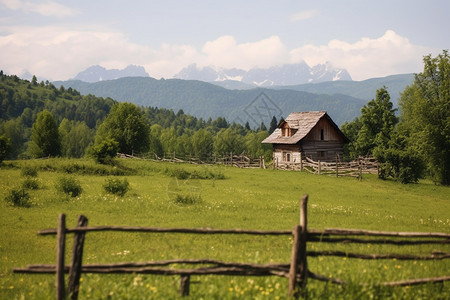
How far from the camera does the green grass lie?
303 inches

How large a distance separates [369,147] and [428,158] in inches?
473

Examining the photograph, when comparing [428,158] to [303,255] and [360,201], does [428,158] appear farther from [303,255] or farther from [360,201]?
[303,255]

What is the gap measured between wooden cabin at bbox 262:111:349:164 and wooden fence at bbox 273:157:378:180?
1101 millimetres

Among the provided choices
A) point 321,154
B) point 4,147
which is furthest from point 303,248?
point 321,154

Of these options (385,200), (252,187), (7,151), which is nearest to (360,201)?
(385,200)

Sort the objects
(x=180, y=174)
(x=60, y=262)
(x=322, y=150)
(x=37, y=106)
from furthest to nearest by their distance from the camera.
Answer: (x=37, y=106), (x=322, y=150), (x=180, y=174), (x=60, y=262)

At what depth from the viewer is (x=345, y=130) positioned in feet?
226

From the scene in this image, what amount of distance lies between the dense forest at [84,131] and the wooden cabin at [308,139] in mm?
24418

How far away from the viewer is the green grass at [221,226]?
25.2 ft

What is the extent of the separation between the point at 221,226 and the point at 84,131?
13683cm

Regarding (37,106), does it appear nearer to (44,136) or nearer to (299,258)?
(44,136)

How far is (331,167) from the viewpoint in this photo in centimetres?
4166

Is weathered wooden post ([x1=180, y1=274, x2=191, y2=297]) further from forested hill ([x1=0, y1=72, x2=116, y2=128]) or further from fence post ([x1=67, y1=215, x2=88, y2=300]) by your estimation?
forested hill ([x1=0, y1=72, x2=116, y2=128])

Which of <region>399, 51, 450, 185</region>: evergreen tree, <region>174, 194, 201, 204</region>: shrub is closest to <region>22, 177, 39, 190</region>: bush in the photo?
<region>174, 194, 201, 204</region>: shrub
